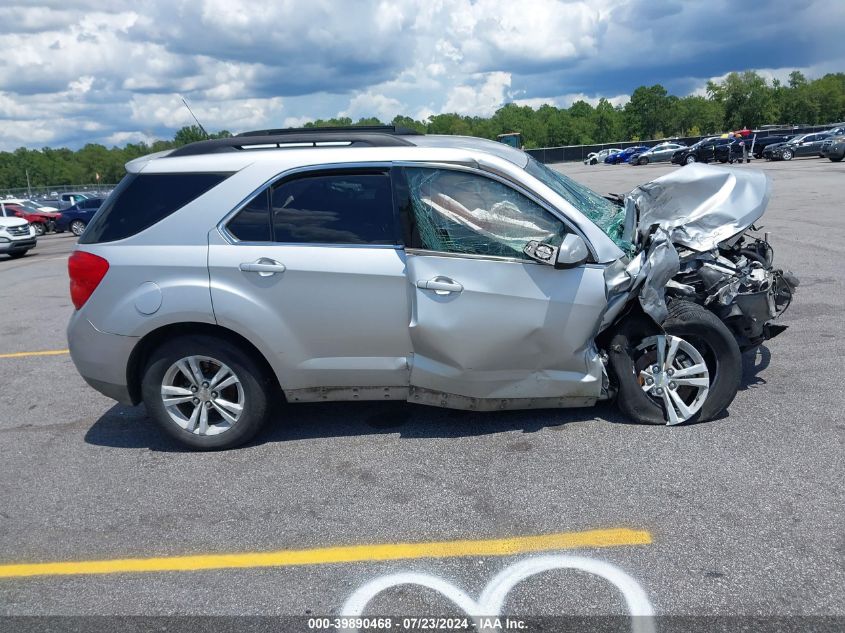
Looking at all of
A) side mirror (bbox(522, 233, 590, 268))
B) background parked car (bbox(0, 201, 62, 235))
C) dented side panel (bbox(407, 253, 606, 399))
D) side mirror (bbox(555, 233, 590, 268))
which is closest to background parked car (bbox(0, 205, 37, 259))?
background parked car (bbox(0, 201, 62, 235))

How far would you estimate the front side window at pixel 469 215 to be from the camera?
4.29 meters

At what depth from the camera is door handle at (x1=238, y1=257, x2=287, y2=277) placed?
430 centimetres

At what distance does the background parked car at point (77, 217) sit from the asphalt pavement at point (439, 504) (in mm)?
26283

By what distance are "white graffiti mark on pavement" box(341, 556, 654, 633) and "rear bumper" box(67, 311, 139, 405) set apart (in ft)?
7.60

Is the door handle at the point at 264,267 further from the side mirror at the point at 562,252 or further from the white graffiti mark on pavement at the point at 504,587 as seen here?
the white graffiti mark on pavement at the point at 504,587

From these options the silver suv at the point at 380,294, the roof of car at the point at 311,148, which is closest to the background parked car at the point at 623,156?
the roof of car at the point at 311,148

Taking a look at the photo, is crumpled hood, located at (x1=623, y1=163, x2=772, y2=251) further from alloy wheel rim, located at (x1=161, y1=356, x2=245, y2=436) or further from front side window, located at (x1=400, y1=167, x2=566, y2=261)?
alloy wheel rim, located at (x1=161, y1=356, x2=245, y2=436)

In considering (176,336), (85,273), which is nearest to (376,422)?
(176,336)

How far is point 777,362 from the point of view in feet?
18.1

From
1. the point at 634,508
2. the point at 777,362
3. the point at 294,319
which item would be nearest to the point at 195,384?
the point at 294,319

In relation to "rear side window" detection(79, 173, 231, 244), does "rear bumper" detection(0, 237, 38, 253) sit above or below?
below

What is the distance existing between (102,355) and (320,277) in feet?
4.99

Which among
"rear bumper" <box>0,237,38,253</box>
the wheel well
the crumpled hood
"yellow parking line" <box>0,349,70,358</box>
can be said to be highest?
the crumpled hood

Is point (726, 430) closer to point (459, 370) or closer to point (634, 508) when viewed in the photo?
point (634, 508)
